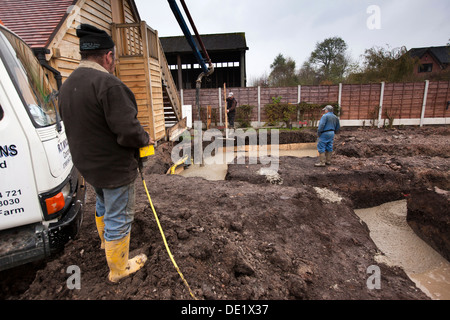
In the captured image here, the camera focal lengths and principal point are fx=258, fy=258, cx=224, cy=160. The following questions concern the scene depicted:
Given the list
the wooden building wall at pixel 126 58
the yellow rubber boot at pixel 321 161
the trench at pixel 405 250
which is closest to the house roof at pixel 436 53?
the yellow rubber boot at pixel 321 161

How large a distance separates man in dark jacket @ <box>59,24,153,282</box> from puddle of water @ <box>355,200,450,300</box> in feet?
10.5

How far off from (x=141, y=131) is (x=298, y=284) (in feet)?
6.66

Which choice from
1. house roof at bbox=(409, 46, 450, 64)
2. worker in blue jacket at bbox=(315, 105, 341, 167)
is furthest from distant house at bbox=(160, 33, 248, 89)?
house roof at bbox=(409, 46, 450, 64)

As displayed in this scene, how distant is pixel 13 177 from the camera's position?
1891mm

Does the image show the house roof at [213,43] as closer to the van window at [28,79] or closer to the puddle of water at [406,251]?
the puddle of water at [406,251]

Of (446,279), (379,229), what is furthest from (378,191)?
(446,279)

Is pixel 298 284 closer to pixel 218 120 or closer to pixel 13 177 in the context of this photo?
pixel 13 177

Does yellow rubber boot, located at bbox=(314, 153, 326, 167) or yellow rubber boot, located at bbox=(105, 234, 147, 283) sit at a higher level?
yellow rubber boot, located at bbox=(105, 234, 147, 283)

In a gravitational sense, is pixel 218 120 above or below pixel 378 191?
above

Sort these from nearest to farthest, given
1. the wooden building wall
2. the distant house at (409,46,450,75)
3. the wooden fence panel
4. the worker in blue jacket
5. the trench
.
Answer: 1. the trench
2. the wooden building wall
3. the worker in blue jacket
4. the wooden fence panel
5. the distant house at (409,46,450,75)

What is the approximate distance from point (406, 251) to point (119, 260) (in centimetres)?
454

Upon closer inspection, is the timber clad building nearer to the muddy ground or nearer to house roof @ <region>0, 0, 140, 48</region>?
house roof @ <region>0, 0, 140, 48</region>

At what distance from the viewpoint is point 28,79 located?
2.42 metres

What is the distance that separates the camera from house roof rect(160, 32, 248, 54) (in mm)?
17703
